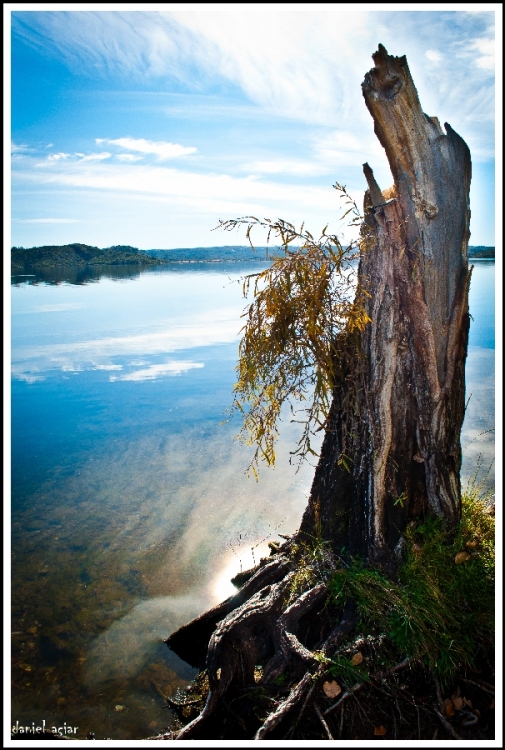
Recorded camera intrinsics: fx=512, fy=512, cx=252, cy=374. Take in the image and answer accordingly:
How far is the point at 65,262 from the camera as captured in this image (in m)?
70.2

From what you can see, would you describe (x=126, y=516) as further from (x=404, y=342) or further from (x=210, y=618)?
(x=404, y=342)

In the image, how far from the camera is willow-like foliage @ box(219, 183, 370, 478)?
4.87m

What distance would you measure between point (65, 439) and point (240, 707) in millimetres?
7949

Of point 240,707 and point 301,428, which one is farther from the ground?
point 301,428

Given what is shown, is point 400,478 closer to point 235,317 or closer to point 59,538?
point 59,538

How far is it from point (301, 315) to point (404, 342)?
1.05 metres

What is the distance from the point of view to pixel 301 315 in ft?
16.5

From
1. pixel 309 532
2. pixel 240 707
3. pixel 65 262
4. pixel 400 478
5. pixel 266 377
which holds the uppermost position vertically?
pixel 65 262

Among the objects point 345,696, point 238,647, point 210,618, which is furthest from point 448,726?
point 210,618

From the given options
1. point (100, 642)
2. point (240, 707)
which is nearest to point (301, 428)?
point (100, 642)

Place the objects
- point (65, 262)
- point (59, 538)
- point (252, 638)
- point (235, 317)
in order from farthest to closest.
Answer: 1. point (65, 262)
2. point (235, 317)
3. point (59, 538)
4. point (252, 638)

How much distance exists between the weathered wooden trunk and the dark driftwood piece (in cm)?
1

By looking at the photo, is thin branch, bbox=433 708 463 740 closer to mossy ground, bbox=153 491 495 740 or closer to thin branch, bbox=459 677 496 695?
mossy ground, bbox=153 491 495 740

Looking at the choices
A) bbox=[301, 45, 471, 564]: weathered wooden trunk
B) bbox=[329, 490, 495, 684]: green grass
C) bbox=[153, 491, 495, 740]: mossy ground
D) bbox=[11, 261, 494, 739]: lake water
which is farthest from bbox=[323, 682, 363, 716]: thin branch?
bbox=[11, 261, 494, 739]: lake water
